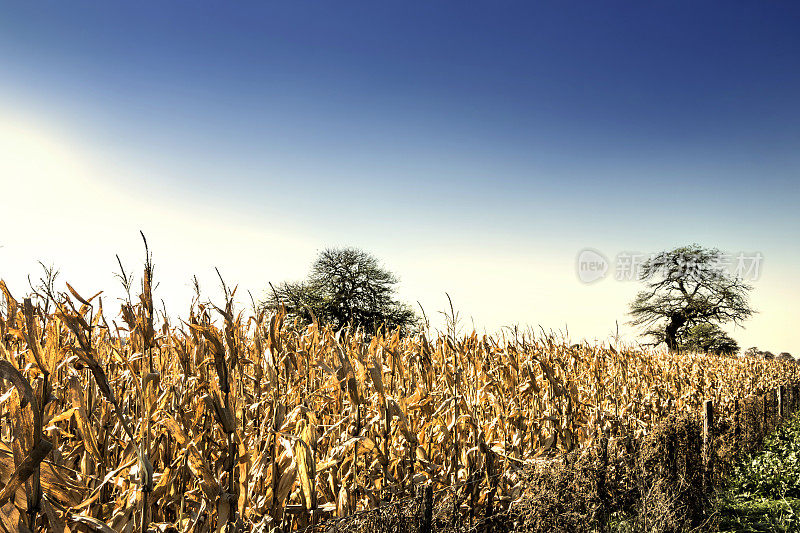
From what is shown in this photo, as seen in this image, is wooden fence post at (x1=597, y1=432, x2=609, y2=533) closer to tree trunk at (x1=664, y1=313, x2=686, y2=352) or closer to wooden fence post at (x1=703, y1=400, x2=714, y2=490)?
wooden fence post at (x1=703, y1=400, x2=714, y2=490)

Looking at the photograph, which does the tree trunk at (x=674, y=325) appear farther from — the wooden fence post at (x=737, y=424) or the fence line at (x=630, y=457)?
the wooden fence post at (x=737, y=424)

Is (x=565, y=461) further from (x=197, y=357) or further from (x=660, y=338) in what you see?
(x=660, y=338)

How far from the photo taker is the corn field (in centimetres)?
201

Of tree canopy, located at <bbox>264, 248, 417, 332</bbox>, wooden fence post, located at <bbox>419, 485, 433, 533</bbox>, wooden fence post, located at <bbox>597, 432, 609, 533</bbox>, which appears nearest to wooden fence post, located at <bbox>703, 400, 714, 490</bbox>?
wooden fence post, located at <bbox>597, 432, 609, 533</bbox>

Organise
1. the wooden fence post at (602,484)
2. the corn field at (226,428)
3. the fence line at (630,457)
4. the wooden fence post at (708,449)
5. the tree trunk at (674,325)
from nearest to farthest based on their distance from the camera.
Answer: the corn field at (226,428) → the fence line at (630,457) → the wooden fence post at (602,484) → the wooden fence post at (708,449) → the tree trunk at (674,325)

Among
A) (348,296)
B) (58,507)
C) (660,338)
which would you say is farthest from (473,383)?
(660,338)

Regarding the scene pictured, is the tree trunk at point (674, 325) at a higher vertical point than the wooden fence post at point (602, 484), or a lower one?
higher

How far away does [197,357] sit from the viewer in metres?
3.62

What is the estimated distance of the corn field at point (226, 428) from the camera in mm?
2007

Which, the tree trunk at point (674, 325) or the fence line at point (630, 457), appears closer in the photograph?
the fence line at point (630, 457)

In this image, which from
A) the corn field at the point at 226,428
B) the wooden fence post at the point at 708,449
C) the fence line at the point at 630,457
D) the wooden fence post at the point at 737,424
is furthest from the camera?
the wooden fence post at the point at 737,424

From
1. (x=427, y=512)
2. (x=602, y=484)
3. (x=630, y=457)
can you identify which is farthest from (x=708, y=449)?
(x=427, y=512)

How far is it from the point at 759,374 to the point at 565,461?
15968 millimetres

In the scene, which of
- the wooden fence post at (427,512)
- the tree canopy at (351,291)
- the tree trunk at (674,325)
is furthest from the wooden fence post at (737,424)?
the tree trunk at (674,325)
